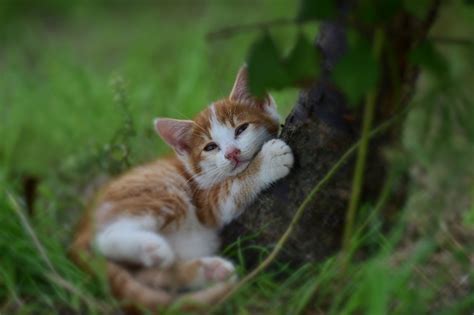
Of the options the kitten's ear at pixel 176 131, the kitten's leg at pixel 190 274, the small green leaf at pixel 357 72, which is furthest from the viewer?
the kitten's ear at pixel 176 131

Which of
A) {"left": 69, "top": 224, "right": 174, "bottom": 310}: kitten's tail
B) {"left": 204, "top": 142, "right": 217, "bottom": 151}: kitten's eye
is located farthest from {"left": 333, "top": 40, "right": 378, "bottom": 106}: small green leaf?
{"left": 69, "top": 224, "right": 174, "bottom": 310}: kitten's tail

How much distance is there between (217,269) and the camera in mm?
1397

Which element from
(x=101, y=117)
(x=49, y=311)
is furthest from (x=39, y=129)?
(x=49, y=311)

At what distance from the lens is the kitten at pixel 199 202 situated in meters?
1.38

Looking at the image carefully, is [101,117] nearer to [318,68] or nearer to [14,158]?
[14,158]

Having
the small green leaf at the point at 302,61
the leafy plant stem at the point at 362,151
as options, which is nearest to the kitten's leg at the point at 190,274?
the leafy plant stem at the point at 362,151

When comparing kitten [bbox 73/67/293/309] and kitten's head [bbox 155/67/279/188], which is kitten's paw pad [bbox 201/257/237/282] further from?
kitten's head [bbox 155/67/279/188]

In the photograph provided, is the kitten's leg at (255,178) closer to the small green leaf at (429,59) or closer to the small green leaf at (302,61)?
the small green leaf at (302,61)

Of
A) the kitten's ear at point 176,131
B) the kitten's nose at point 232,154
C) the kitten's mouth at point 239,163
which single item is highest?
the kitten's ear at point 176,131

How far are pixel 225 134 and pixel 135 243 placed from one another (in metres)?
0.29

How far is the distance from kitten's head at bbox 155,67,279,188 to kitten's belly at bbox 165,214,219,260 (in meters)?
0.09

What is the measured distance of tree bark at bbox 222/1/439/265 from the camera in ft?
4.77

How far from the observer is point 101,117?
8.95 feet

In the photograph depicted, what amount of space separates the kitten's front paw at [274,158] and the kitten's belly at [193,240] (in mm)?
159
